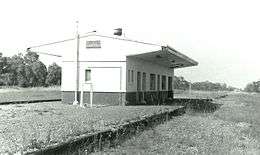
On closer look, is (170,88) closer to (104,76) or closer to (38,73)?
(104,76)

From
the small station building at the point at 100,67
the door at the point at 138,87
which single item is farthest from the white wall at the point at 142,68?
the door at the point at 138,87

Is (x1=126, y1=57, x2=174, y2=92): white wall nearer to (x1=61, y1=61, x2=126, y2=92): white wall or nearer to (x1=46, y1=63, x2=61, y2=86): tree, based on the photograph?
(x1=61, y1=61, x2=126, y2=92): white wall

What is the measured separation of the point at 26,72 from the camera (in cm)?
7956

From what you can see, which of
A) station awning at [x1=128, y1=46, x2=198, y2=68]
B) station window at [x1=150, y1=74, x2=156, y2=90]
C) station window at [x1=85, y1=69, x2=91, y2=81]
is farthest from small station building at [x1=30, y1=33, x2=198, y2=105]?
station window at [x1=150, y1=74, x2=156, y2=90]

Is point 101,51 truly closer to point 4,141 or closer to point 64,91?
point 64,91

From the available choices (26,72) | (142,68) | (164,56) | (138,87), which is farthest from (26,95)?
(26,72)

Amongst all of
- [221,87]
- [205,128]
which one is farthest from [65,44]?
[221,87]

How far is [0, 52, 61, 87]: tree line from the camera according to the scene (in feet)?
261

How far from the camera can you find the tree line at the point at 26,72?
7944 cm

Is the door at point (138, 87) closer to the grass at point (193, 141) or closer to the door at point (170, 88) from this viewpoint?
the grass at point (193, 141)

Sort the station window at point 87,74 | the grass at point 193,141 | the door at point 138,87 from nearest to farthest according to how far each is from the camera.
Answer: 1. the grass at point 193,141
2. the station window at point 87,74
3. the door at point 138,87

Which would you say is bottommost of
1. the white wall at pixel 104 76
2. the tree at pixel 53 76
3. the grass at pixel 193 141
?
the grass at pixel 193 141

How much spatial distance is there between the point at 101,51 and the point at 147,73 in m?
7.19

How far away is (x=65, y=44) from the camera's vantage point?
75.1 feet
